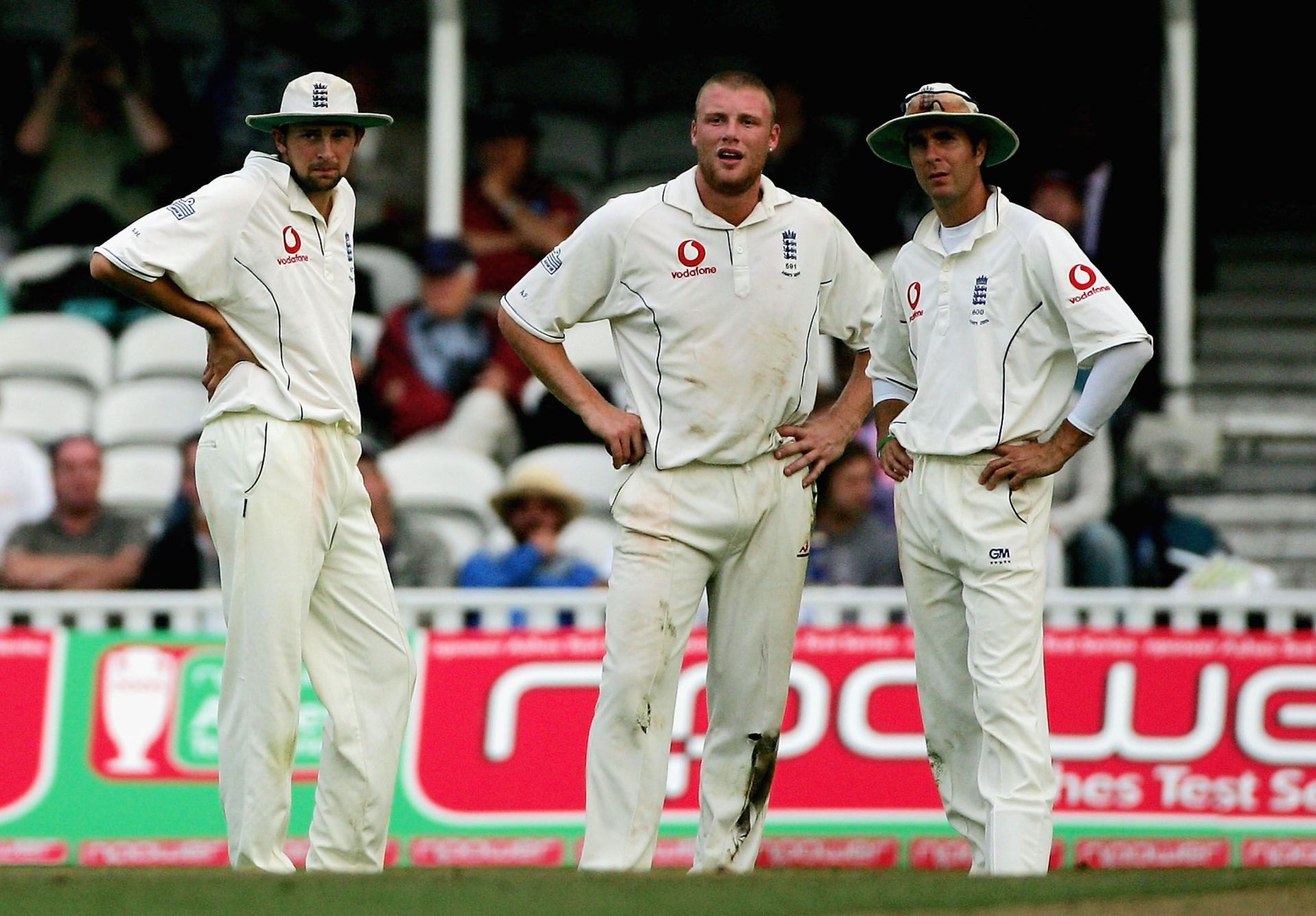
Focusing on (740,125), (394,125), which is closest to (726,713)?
(740,125)

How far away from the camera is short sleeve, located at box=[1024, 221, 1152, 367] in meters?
5.37

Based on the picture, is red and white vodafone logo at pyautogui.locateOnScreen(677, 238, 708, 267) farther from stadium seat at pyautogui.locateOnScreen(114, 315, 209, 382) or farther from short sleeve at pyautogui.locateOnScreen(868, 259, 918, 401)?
stadium seat at pyautogui.locateOnScreen(114, 315, 209, 382)

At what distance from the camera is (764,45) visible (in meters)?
12.5

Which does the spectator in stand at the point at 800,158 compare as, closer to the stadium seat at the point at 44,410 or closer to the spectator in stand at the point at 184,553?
the spectator in stand at the point at 184,553

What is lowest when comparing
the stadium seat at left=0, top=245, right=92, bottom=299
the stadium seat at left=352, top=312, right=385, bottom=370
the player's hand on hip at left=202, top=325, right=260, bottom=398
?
the player's hand on hip at left=202, top=325, right=260, bottom=398

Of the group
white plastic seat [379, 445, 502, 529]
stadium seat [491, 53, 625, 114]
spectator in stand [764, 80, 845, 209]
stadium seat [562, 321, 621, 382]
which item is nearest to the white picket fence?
white plastic seat [379, 445, 502, 529]

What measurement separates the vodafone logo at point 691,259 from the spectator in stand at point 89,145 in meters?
6.71

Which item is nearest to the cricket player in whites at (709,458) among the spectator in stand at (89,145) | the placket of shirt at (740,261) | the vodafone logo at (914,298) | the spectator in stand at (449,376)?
the placket of shirt at (740,261)

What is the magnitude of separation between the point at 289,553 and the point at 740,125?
5.31 feet

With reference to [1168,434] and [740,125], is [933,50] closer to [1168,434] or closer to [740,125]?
[1168,434]

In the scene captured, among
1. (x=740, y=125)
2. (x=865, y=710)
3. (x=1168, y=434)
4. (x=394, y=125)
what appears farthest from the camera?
(x=394, y=125)

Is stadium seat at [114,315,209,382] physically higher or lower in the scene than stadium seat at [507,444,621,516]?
higher

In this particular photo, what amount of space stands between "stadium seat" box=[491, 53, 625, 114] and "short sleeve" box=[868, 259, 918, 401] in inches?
260

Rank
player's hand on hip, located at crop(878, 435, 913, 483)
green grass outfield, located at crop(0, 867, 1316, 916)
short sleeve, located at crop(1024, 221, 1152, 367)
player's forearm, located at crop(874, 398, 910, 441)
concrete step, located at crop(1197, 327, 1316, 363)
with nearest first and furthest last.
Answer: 1. green grass outfield, located at crop(0, 867, 1316, 916)
2. short sleeve, located at crop(1024, 221, 1152, 367)
3. player's hand on hip, located at crop(878, 435, 913, 483)
4. player's forearm, located at crop(874, 398, 910, 441)
5. concrete step, located at crop(1197, 327, 1316, 363)
